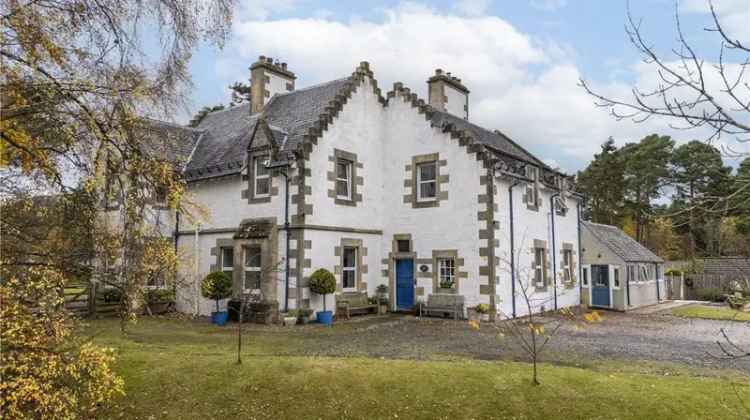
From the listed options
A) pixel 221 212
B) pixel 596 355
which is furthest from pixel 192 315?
pixel 596 355

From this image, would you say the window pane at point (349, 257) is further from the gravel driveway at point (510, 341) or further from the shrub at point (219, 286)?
the shrub at point (219, 286)

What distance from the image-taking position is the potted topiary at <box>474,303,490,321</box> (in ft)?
62.1

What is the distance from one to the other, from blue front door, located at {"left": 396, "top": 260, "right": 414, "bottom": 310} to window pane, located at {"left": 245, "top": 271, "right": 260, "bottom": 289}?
5742 millimetres


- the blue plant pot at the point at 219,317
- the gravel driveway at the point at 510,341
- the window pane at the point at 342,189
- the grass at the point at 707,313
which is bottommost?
the grass at the point at 707,313

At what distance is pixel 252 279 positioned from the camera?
1923 centimetres

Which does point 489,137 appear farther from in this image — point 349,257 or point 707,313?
point 707,313

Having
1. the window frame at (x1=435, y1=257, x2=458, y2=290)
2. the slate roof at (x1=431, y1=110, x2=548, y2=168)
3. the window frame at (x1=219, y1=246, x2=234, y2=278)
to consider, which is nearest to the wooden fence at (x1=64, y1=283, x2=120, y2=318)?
the window frame at (x1=219, y1=246, x2=234, y2=278)

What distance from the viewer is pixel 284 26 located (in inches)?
343

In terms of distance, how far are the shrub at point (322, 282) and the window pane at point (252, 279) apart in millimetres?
2220

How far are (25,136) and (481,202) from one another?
1636 centimetres

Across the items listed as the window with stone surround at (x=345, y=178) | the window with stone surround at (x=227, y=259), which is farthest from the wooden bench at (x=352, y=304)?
the window with stone surround at (x=227, y=259)

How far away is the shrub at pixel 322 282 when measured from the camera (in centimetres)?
1802

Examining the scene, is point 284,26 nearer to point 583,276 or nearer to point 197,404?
point 197,404

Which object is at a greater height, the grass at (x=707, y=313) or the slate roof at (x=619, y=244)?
the slate roof at (x=619, y=244)
